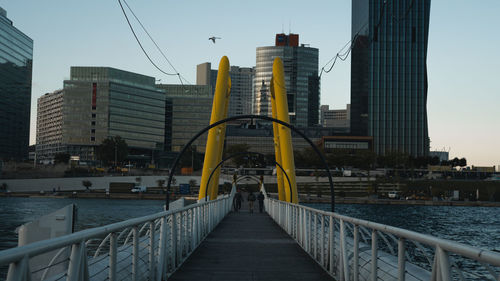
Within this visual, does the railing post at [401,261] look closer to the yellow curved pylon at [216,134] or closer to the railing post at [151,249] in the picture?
the railing post at [151,249]

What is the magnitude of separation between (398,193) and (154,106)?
87558mm

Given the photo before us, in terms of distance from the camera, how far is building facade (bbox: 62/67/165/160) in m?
164

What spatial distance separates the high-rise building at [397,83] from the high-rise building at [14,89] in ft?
325

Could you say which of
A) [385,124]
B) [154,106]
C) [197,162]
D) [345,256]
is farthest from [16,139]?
[345,256]

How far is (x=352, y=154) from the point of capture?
15112cm

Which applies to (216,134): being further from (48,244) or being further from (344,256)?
(48,244)

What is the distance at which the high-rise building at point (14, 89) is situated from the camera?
147 m

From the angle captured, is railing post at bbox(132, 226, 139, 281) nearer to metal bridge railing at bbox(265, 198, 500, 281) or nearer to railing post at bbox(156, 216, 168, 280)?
railing post at bbox(156, 216, 168, 280)

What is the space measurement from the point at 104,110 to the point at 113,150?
18498 millimetres

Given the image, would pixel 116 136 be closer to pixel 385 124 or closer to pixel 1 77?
pixel 1 77

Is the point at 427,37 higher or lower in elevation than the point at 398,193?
higher

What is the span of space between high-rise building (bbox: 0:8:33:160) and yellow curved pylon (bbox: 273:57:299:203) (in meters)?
123

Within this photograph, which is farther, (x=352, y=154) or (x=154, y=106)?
(x=154, y=106)

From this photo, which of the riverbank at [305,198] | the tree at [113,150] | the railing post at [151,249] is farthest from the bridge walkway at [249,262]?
the tree at [113,150]
